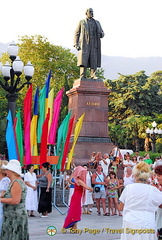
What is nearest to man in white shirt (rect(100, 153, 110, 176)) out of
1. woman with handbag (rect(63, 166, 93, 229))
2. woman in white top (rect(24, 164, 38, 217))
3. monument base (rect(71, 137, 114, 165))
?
monument base (rect(71, 137, 114, 165))

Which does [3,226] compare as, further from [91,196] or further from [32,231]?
[91,196]

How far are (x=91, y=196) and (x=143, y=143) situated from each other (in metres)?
39.2

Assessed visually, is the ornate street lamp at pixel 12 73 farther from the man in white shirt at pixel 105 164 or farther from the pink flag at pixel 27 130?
the man in white shirt at pixel 105 164

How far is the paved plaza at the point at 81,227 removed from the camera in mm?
9719

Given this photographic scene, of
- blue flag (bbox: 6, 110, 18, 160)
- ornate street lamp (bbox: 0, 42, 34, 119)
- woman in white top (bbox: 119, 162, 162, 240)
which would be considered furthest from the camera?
ornate street lamp (bbox: 0, 42, 34, 119)

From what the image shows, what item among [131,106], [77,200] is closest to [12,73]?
[77,200]

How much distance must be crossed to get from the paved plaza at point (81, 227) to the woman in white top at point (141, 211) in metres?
2.01

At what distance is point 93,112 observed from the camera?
69.9 ft

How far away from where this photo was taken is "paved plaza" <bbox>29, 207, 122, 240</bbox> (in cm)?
972

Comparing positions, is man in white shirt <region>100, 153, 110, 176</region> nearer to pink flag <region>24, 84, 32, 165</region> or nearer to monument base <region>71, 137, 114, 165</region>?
monument base <region>71, 137, 114, 165</region>

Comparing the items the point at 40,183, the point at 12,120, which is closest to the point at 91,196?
the point at 40,183

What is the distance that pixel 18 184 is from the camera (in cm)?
620

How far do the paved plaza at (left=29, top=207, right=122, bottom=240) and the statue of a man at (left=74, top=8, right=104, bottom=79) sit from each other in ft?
26.6

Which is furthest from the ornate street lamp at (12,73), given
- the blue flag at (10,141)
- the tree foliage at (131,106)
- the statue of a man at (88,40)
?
the tree foliage at (131,106)
